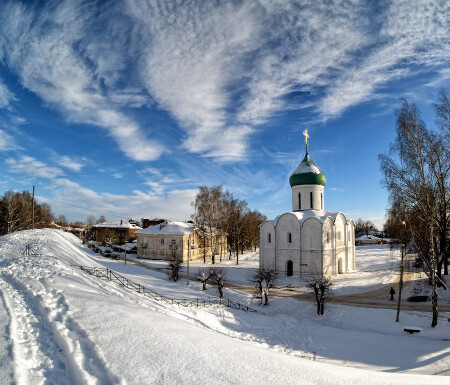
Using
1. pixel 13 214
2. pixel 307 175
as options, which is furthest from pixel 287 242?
pixel 13 214

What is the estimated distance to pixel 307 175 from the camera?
32.7 m

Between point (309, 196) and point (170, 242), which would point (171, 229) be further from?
point (309, 196)

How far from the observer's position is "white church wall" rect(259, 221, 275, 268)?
31109 millimetres

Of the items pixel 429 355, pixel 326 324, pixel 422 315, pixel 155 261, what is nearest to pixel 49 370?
pixel 429 355

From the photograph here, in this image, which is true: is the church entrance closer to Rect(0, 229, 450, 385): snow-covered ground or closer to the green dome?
the green dome

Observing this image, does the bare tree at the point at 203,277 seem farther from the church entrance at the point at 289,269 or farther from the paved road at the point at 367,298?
the church entrance at the point at 289,269

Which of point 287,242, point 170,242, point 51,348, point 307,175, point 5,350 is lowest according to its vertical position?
A: point 51,348

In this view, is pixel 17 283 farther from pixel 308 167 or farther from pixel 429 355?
pixel 308 167

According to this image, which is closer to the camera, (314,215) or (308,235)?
(308,235)

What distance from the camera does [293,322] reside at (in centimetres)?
1812

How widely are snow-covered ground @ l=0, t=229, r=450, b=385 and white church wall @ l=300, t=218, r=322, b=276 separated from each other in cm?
1046

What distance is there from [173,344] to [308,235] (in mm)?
24288

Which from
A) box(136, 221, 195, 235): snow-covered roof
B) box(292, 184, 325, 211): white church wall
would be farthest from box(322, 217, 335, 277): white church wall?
box(136, 221, 195, 235): snow-covered roof

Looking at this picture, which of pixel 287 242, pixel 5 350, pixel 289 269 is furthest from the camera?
pixel 287 242
